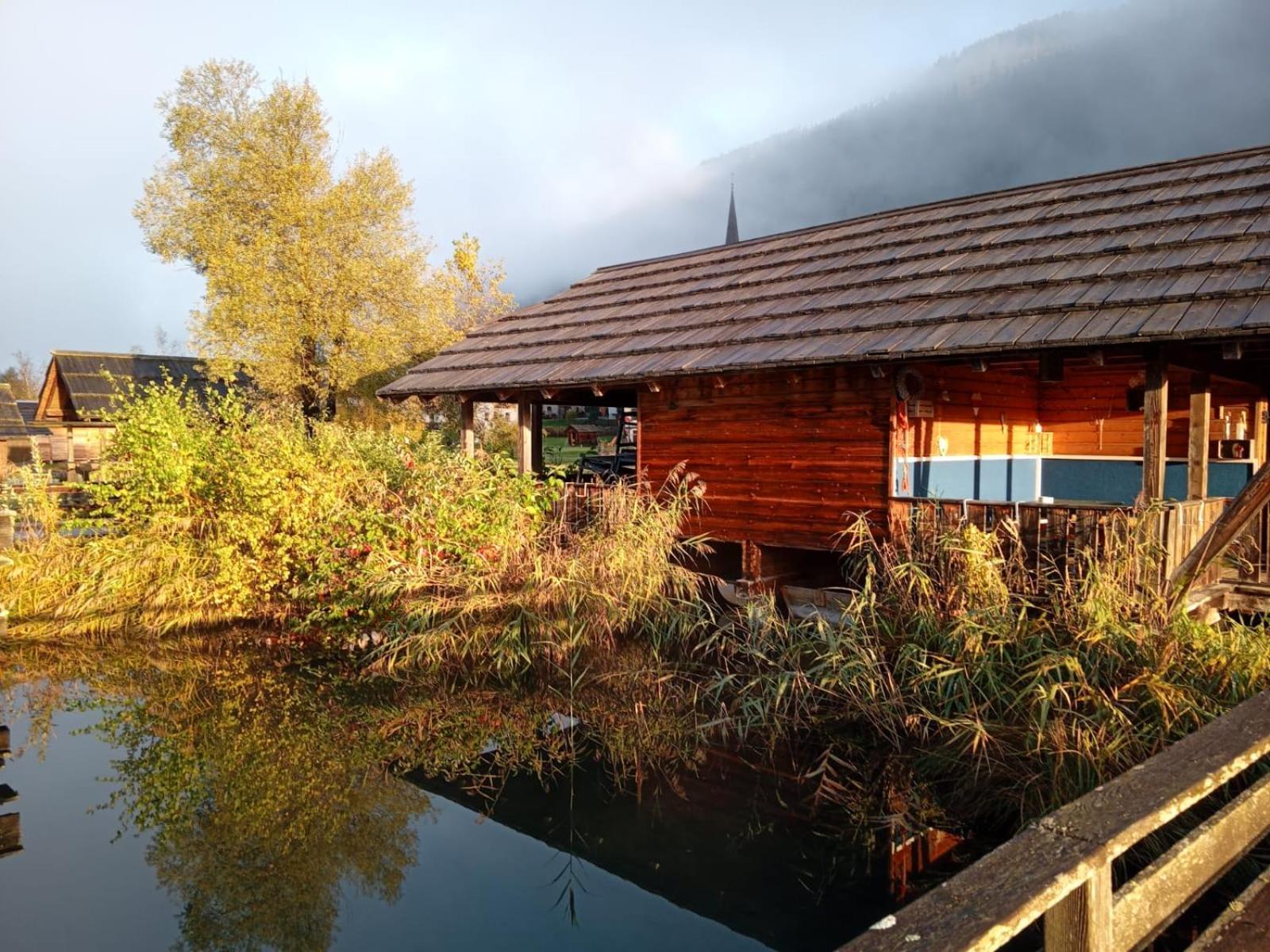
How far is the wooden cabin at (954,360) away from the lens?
771 cm

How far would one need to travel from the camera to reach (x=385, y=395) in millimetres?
14164

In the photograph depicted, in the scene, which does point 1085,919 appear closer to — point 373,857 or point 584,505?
point 373,857

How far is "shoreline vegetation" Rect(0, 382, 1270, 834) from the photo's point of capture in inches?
225

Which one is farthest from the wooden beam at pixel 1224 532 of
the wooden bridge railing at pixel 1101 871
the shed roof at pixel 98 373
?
the shed roof at pixel 98 373

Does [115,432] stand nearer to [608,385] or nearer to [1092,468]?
[608,385]

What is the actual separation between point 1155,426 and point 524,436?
Answer: 8.43 meters

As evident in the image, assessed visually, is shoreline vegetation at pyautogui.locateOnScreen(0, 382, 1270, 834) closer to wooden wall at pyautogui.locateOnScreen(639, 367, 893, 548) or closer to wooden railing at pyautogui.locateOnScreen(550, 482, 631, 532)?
wooden railing at pyautogui.locateOnScreen(550, 482, 631, 532)

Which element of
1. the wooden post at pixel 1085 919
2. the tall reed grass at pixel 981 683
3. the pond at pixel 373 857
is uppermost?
the wooden post at pixel 1085 919

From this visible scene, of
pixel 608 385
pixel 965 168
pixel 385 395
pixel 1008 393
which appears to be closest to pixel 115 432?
pixel 385 395

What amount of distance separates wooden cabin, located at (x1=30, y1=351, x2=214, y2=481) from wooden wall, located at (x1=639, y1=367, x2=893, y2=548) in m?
26.9

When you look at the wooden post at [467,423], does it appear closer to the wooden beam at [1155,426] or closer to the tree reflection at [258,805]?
the tree reflection at [258,805]

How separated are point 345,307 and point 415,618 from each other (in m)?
17.0

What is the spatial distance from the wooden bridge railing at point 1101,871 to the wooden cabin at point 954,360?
5024mm

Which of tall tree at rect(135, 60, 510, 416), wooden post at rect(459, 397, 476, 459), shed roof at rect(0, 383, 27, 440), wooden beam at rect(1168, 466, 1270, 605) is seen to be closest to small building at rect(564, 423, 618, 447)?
tall tree at rect(135, 60, 510, 416)
